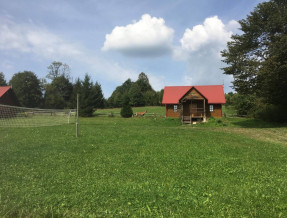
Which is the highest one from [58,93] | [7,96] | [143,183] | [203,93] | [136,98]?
[58,93]

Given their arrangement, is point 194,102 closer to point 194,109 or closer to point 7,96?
point 194,109

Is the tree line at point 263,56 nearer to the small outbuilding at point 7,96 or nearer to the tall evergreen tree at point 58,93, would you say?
the small outbuilding at point 7,96

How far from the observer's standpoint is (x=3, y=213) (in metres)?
3.69

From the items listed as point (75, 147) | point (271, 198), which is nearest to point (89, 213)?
point (271, 198)

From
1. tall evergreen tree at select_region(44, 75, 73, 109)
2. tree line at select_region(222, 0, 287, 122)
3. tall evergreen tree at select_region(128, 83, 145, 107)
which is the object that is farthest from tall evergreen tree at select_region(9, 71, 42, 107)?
tree line at select_region(222, 0, 287, 122)

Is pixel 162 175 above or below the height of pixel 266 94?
below

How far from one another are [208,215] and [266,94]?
22.1m

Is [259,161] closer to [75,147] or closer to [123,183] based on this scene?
[123,183]

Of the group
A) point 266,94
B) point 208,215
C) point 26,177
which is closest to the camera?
point 208,215

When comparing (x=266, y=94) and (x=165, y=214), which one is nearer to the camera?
(x=165, y=214)

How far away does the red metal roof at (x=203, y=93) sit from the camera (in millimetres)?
31342

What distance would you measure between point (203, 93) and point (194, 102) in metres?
3.95

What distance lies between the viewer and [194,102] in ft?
99.3

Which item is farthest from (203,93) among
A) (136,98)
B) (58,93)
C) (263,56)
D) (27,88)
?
(27,88)
